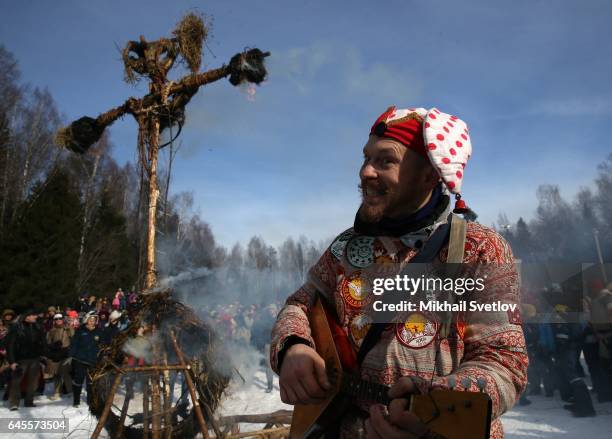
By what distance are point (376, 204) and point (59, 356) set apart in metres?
12.2

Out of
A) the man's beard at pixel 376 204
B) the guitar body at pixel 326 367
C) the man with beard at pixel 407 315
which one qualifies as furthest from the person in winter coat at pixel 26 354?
the man's beard at pixel 376 204

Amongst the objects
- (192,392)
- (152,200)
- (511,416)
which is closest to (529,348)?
(511,416)

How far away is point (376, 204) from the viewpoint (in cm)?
169

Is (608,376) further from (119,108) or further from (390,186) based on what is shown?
(119,108)

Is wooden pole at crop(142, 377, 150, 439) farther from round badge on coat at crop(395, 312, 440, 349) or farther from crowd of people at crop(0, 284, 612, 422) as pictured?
round badge on coat at crop(395, 312, 440, 349)

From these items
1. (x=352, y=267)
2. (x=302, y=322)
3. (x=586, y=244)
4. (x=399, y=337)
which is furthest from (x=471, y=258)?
(x=586, y=244)

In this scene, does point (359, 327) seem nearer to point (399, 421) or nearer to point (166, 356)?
point (399, 421)

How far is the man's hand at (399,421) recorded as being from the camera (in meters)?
1.07

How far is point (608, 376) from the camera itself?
24.4 feet

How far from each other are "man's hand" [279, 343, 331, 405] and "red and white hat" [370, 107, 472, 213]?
79 centimetres

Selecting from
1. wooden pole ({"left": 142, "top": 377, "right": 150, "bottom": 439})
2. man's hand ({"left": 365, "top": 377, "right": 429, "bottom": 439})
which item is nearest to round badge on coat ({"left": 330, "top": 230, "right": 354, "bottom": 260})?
man's hand ({"left": 365, "top": 377, "right": 429, "bottom": 439})

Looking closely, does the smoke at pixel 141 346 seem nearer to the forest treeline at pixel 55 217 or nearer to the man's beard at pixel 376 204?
the man's beard at pixel 376 204

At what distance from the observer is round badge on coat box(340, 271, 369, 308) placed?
63.9 inches

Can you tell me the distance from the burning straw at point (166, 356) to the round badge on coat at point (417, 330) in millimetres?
2836
